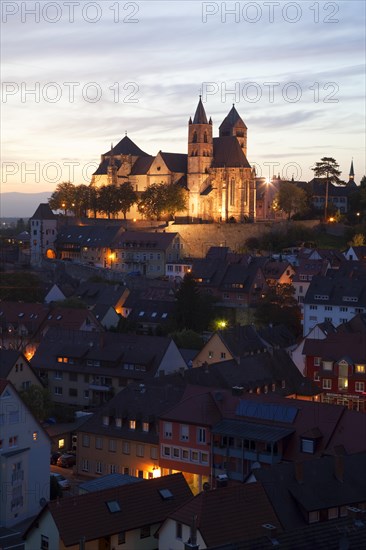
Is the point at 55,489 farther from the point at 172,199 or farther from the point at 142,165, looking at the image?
the point at 142,165

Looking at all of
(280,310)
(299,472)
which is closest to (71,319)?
(280,310)

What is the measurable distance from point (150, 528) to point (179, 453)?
7553mm

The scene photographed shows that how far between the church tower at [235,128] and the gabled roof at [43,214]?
Answer: 1017 inches

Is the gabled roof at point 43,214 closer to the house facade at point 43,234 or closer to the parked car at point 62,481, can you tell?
the house facade at point 43,234

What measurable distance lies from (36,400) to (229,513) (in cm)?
1541

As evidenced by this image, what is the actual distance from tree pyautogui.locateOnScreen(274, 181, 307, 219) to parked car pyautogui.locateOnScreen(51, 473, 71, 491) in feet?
195

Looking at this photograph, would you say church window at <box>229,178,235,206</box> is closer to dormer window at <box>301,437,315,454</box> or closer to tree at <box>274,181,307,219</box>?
tree at <box>274,181,307,219</box>

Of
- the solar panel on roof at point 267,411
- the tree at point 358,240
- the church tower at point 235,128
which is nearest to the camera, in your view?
the solar panel on roof at point 267,411

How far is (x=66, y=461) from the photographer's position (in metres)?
33.5

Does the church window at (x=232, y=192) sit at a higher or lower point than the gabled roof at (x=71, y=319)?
higher

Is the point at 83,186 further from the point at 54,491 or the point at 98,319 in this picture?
the point at 54,491

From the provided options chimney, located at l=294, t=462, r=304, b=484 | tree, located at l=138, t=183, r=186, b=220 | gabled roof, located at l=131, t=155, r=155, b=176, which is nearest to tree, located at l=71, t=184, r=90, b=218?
tree, located at l=138, t=183, r=186, b=220

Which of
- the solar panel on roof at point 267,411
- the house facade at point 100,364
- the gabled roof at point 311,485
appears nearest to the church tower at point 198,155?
the house facade at point 100,364

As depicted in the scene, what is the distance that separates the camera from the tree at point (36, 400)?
34.8 meters
